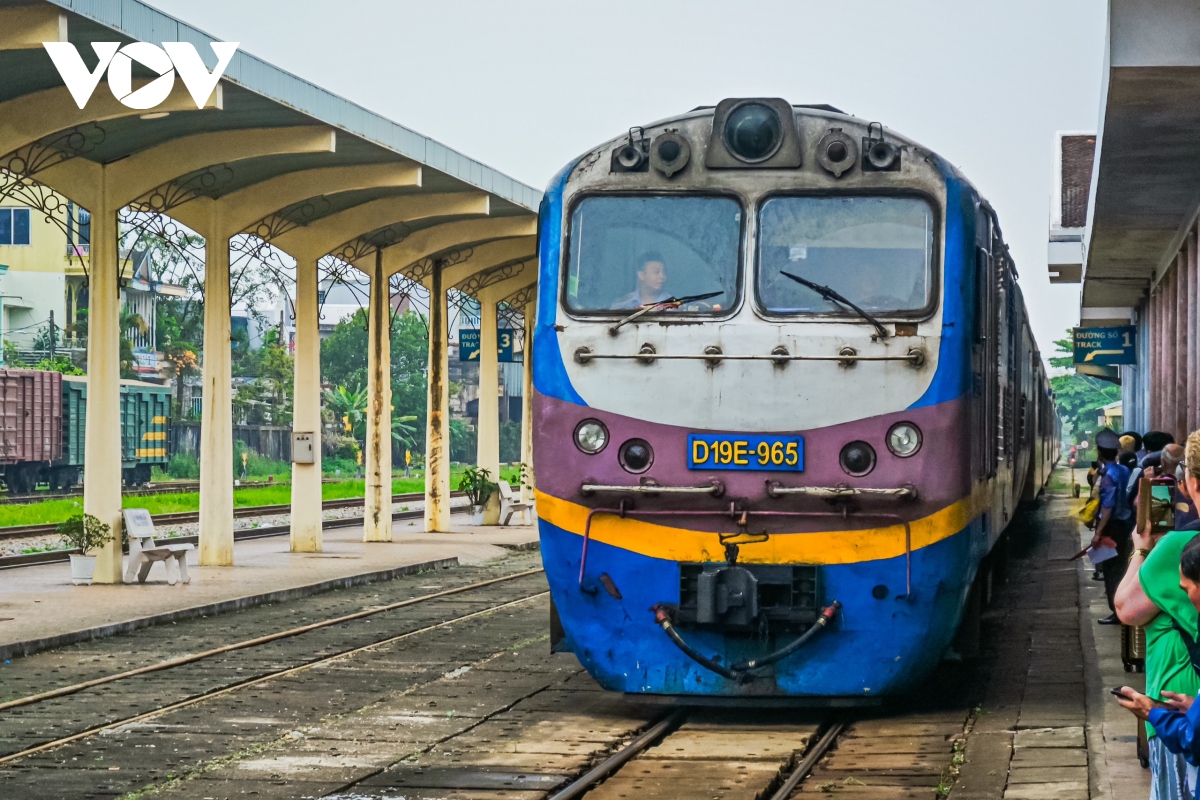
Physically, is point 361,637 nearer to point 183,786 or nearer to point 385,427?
point 183,786

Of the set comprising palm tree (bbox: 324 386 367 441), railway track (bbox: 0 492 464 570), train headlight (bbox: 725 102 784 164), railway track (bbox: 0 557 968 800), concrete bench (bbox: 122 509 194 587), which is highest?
train headlight (bbox: 725 102 784 164)

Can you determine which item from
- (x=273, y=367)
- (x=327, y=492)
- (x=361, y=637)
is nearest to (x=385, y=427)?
(x=361, y=637)

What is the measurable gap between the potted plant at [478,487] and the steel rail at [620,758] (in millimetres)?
20549

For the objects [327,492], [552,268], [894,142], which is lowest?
[327,492]

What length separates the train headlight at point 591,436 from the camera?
30.5ft

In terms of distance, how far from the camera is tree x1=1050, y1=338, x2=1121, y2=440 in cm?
9775

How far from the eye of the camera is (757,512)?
356 inches

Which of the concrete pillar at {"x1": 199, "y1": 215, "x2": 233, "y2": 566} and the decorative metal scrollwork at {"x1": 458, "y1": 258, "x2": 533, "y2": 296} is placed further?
the decorative metal scrollwork at {"x1": 458, "y1": 258, "x2": 533, "y2": 296}

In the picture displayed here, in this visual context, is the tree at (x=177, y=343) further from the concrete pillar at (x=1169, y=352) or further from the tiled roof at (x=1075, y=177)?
the concrete pillar at (x=1169, y=352)

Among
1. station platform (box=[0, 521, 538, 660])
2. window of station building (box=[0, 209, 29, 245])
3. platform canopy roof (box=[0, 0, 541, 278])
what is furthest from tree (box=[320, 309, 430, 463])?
platform canopy roof (box=[0, 0, 541, 278])

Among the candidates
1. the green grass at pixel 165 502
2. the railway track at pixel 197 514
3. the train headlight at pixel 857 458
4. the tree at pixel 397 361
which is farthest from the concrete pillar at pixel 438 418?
the tree at pixel 397 361

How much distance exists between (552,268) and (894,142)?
202 centimetres

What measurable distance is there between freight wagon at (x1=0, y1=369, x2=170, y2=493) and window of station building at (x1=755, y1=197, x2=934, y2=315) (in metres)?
30.1

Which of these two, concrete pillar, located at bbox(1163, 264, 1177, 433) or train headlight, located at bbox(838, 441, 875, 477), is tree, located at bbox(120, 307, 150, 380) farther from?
train headlight, located at bbox(838, 441, 875, 477)
